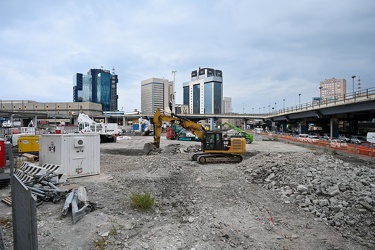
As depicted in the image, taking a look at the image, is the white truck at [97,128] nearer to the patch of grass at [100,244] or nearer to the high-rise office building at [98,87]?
the patch of grass at [100,244]

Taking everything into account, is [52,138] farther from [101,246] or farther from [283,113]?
[283,113]

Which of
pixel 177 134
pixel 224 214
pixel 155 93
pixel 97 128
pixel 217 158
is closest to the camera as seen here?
pixel 224 214

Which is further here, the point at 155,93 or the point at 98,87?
the point at 98,87

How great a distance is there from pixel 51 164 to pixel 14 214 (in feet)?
25.2

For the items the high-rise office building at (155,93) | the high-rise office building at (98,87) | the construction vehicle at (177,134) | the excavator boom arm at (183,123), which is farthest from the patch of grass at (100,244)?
the high-rise office building at (98,87)

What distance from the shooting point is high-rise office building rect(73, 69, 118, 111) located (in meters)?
172

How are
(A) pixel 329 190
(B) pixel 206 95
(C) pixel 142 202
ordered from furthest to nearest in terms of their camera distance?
(B) pixel 206 95 → (A) pixel 329 190 → (C) pixel 142 202

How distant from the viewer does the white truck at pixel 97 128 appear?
31884 mm

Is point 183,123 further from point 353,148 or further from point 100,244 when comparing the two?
point 353,148

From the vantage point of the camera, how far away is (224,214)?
300 inches

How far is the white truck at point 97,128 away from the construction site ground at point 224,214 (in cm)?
2189

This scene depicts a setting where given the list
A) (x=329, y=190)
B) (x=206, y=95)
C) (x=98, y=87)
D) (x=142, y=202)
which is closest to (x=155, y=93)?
(x=206, y=95)

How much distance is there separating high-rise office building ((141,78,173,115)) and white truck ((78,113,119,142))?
123 metres

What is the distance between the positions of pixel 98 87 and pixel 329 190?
17898 cm
